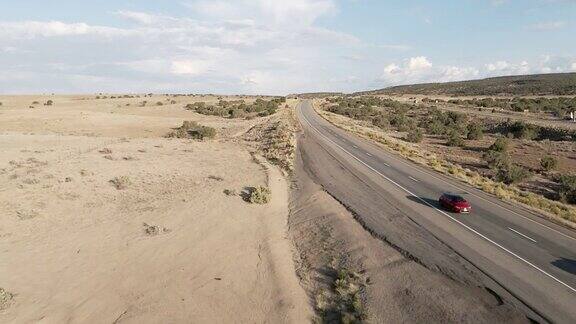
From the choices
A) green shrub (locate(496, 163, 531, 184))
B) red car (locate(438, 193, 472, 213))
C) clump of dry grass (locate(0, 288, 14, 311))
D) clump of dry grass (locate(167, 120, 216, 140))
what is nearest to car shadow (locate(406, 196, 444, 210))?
red car (locate(438, 193, 472, 213))

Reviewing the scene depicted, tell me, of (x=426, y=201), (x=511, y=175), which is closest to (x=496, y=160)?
(x=511, y=175)

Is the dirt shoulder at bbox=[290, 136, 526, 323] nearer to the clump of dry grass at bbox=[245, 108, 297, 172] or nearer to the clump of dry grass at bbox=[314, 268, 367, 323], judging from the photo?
the clump of dry grass at bbox=[314, 268, 367, 323]

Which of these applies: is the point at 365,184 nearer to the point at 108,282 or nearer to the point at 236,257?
the point at 236,257

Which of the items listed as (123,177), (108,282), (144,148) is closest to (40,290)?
(108,282)

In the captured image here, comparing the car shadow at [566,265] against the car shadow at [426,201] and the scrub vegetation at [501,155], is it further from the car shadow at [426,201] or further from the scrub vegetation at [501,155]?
the car shadow at [426,201]

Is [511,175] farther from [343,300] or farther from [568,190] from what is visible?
[343,300]

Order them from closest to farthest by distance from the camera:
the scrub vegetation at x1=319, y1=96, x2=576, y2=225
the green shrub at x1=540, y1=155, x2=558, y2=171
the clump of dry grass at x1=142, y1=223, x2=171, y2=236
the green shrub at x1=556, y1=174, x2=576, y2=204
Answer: the clump of dry grass at x1=142, y1=223, x2=171, y2=236
the green shrub at x1=556, y1=174, x2=576, y2=204
the scrub vegetation at x1=319, y1=96, x2=576, y2=225
the green shrub at x1=540, y1=155, x2=558, y2=171

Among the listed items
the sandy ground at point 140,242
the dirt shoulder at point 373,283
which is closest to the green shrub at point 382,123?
the sandy ground at point 140,242

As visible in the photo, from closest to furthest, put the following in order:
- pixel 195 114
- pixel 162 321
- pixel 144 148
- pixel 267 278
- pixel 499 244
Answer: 1. pixel 162 321
2. pixel 267 278
3. pixel 499 244
4. pixel 144 148
5. pixel 195 114
